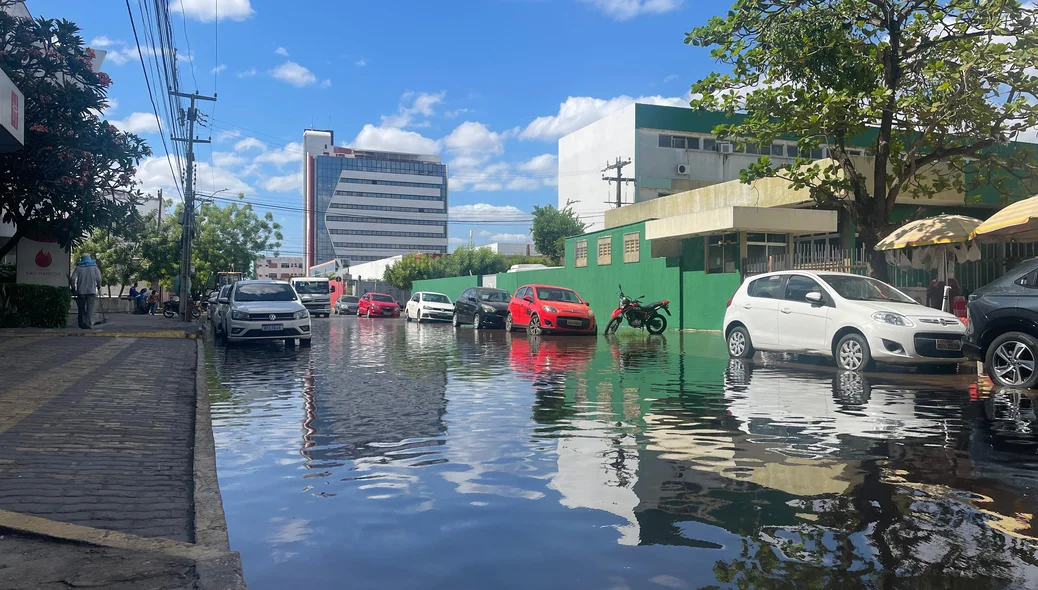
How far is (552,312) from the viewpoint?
2339 centimetres

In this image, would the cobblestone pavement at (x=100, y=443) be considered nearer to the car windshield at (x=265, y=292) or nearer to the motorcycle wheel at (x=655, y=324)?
the car windshield at (x=265, y=292)

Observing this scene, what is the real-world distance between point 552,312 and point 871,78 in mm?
10359

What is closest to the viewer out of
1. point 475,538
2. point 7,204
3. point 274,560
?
point 274,560

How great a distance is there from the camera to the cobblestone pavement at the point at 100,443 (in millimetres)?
4664

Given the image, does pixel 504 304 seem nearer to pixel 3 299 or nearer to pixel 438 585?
pixel 3 299

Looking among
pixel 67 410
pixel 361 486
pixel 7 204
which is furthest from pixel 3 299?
pixel 361 486

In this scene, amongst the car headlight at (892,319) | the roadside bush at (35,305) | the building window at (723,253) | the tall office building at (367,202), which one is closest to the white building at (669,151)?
the building window at (723,253)

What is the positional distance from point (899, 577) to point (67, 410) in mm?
7493

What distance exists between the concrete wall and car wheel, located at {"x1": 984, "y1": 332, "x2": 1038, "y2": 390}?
46.3m

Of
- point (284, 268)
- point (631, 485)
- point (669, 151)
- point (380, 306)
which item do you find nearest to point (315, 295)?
point (380, 306)

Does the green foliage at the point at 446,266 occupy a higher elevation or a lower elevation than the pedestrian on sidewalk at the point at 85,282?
higher

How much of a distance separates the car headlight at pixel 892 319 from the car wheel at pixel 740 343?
8.99 ft

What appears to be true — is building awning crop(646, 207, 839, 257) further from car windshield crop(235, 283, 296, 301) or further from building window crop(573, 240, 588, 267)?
car windshield crop(235, 283, 296, 301)

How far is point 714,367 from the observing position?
1373 centimetres
